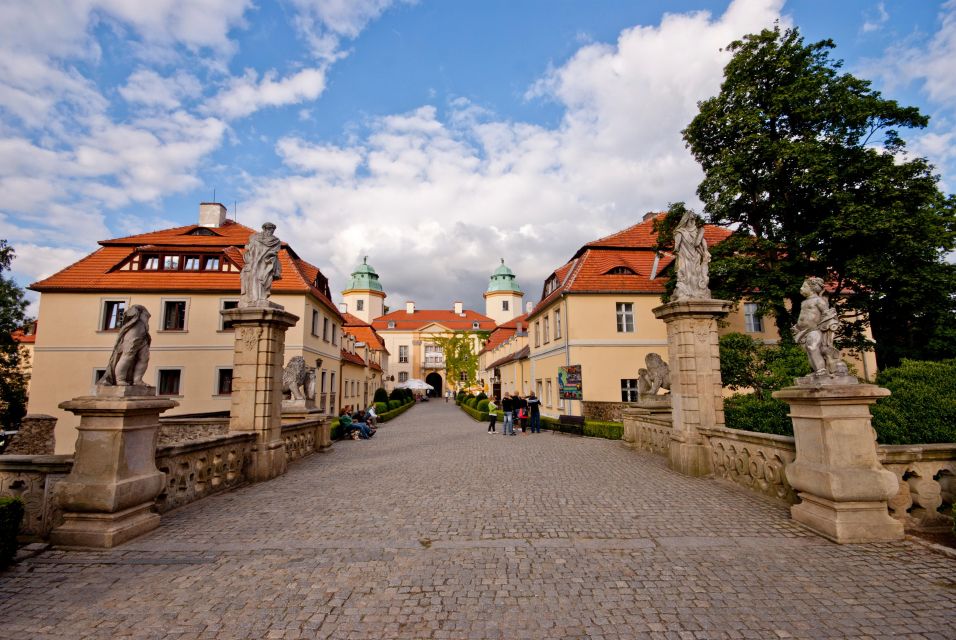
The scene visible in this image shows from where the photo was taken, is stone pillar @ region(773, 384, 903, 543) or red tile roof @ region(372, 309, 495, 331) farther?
red tile roof @ region(372, 309, 495, 331)

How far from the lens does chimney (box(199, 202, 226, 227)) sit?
2542 cm

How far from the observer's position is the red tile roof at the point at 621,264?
69.5 ft

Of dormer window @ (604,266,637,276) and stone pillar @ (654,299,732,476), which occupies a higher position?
dormer window @ (604,266,637,276)

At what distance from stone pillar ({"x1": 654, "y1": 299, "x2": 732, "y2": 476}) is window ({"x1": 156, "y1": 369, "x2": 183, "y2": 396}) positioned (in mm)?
22101

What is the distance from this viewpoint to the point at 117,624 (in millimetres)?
2990

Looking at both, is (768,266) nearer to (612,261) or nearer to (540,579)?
(612,261)

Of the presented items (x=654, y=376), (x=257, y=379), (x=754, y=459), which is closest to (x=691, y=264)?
(x=754, y=459)

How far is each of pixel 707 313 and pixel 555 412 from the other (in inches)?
649

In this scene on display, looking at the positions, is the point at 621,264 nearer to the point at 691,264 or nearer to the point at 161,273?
the point at 691,264

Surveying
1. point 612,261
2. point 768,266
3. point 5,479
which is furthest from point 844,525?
point 612,261

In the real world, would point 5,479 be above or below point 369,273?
below

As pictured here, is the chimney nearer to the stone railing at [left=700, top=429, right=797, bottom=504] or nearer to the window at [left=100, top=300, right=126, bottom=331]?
the window at [left=100, top=300, right=126, bottom=331]

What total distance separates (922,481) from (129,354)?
8851 mm

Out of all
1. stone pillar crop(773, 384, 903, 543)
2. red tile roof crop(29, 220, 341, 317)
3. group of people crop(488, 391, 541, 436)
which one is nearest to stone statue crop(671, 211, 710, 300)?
stone pillar crop(773, 384, 903, 543)
